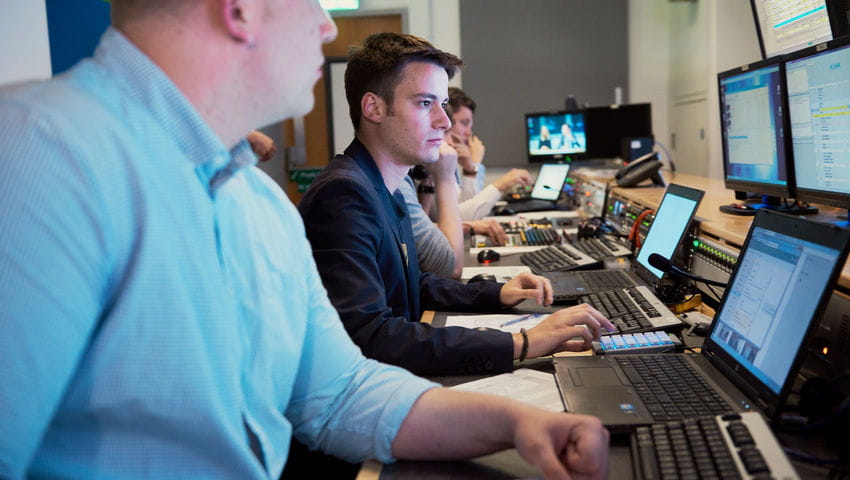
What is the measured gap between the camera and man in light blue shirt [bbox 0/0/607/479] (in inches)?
25.3

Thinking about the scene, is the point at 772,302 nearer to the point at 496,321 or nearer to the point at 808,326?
the point at 808,326

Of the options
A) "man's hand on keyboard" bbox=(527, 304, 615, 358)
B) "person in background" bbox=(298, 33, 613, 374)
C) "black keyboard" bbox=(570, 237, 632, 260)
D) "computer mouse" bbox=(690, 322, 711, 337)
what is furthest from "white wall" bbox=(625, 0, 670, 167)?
"man's hand on keyboard" bbox=(527, 304, 615, 358)

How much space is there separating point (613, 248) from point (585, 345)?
4.09 ft

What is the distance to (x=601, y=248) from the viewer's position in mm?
2633

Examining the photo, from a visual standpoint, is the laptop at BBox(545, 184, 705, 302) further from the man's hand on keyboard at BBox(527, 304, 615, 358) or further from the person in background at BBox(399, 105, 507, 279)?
the man's hand on keyboard at BBox(527, 304, 615, 358)

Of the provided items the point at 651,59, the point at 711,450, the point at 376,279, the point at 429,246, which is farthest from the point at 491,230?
the point at 651,59

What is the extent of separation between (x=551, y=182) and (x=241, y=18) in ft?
13.5

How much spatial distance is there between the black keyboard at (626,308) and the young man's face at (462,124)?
8.69 ft

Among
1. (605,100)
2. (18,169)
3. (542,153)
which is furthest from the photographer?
(605,100)

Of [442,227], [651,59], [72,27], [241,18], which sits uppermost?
[651,59]

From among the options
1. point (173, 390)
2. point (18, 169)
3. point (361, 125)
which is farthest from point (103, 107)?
point (361, 125)

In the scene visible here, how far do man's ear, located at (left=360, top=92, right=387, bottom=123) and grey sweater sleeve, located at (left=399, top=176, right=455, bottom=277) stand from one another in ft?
1.59

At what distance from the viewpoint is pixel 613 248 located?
2.60 m

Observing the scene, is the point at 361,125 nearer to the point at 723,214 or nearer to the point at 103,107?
the point at 723,214
